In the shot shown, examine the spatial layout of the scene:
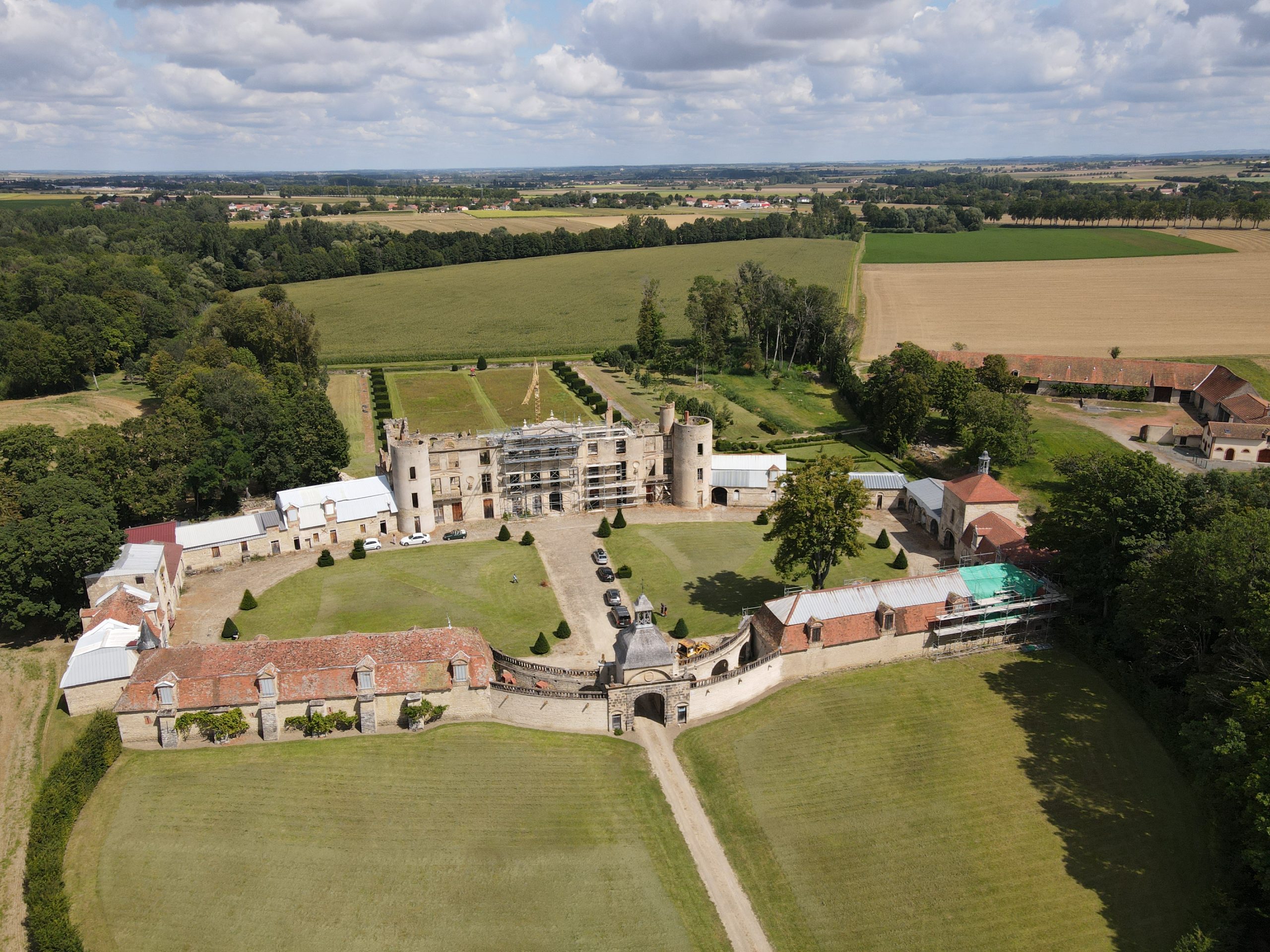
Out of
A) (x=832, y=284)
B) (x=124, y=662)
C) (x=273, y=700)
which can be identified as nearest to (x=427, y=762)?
(x=273, y=700)

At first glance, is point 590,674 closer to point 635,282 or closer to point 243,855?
point 243,855

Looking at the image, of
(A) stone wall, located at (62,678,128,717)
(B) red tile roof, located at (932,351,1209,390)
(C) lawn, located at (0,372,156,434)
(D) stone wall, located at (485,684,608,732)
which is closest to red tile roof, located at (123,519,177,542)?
(A) stone wall, located at (62,678,128,717)

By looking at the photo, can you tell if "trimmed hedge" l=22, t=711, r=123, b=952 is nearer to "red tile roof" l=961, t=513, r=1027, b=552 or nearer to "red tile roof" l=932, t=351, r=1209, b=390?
"red tile roof" l=961, t=513, r=1027, b=552

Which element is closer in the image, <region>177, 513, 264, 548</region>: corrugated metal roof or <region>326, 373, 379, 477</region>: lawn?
<region>177, 513, 264, 548</region>: corrugated metal roof

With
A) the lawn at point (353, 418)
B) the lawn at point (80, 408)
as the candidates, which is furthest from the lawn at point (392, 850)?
the lawn at point (80, 408)

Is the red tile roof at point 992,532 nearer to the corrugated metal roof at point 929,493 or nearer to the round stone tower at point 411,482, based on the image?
the corrugated metal roof at point 929,493

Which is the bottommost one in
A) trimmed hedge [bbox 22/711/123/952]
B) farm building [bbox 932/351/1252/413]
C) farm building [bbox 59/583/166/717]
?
trimmed hedge [bbox 22/711/123/952]

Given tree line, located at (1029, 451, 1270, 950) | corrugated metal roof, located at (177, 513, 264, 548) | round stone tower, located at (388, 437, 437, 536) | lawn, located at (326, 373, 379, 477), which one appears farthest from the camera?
lawn, located at (326, 373, 379, 477)
